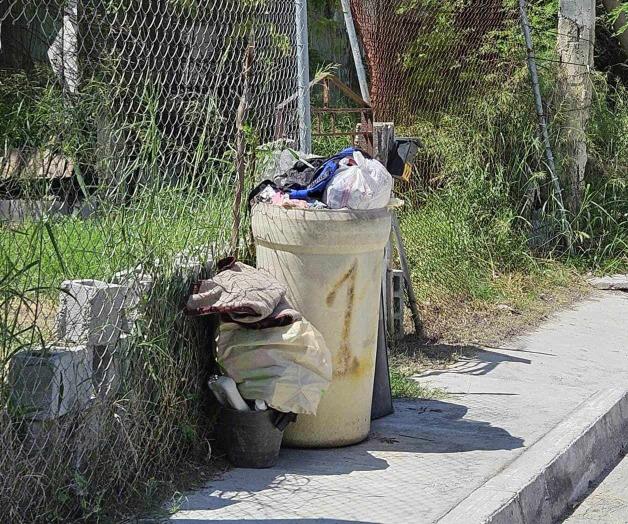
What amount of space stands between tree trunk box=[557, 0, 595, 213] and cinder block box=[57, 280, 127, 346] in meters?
7.08

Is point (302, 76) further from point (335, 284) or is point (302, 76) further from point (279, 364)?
point (279, 364)

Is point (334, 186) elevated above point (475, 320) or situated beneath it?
elevated above

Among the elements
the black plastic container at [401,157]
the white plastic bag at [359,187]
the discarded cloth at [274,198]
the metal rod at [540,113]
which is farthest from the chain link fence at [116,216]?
the metal rod at [540,113]

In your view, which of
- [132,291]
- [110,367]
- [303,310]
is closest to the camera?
[110,367]

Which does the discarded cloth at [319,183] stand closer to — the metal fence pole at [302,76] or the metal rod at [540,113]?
the metal fence pole at [302,76]

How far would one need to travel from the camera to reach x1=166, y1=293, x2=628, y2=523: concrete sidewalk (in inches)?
182

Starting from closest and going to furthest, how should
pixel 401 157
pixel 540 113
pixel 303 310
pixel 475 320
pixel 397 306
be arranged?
pixel 303 310
pixel 401 157
pixel 397 306
pixel 475 320
pixel 540 113

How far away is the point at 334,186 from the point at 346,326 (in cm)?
69

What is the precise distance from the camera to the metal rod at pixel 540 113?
10398 mm

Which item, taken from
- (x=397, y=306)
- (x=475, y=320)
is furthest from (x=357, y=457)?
(x=475, y=320)

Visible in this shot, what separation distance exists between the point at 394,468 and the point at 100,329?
160 cm

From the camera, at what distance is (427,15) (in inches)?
397

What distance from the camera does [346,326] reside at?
17.7ft

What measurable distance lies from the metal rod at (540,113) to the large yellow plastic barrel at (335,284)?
5282mm
